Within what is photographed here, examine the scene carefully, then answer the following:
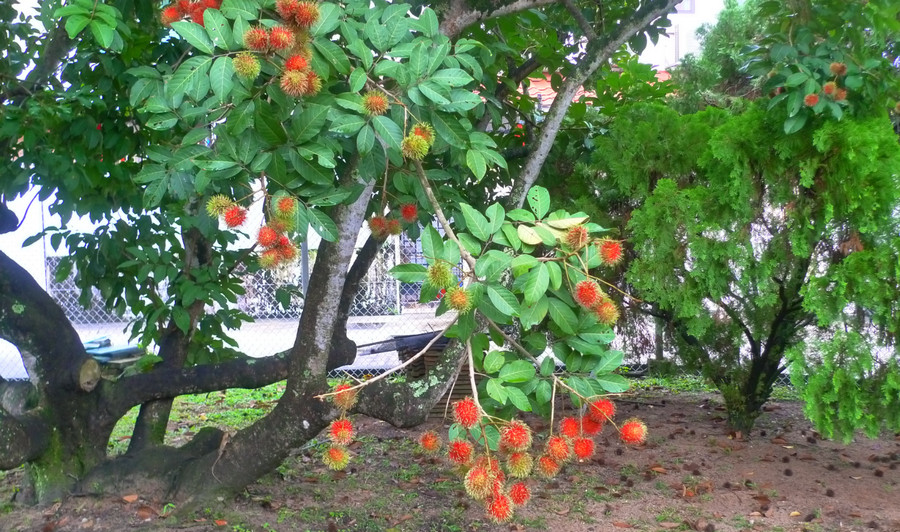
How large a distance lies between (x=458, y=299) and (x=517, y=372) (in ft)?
1.31

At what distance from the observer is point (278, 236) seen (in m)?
2.13

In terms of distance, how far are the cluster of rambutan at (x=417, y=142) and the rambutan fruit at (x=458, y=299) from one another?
1.29 feet

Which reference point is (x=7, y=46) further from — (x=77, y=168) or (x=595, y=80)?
(x=595, y=80)

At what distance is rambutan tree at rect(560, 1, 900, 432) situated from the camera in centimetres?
336

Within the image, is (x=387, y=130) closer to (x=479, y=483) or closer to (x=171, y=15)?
(x=171, y=15)

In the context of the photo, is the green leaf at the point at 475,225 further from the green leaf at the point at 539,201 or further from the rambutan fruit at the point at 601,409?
the rambutan fruit at the point at 601,409

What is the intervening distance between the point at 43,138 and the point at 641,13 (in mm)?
2802

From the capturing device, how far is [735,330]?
16.3 ft

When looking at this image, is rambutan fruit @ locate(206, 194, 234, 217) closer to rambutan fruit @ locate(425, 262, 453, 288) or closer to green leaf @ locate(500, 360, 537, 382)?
rambutan fruit @ locate(425, 262, 453, 288)

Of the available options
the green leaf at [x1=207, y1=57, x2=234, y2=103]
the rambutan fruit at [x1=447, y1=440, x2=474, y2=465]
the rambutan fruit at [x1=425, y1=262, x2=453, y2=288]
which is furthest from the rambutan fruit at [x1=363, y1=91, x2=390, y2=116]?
the rambutan fruit at [x1=447, y1=440, x2=474, y2=465]

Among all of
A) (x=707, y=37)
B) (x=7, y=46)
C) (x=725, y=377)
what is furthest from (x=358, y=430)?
(x=707, y=37)

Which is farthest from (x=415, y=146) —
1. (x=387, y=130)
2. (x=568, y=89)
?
(x=568, y=89)

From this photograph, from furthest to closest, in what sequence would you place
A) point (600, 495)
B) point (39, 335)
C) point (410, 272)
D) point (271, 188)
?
point (600, 495), point (39, 335), point (271, 188), point (410, 272)

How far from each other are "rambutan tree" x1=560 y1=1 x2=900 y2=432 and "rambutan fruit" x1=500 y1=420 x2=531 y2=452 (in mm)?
2033
